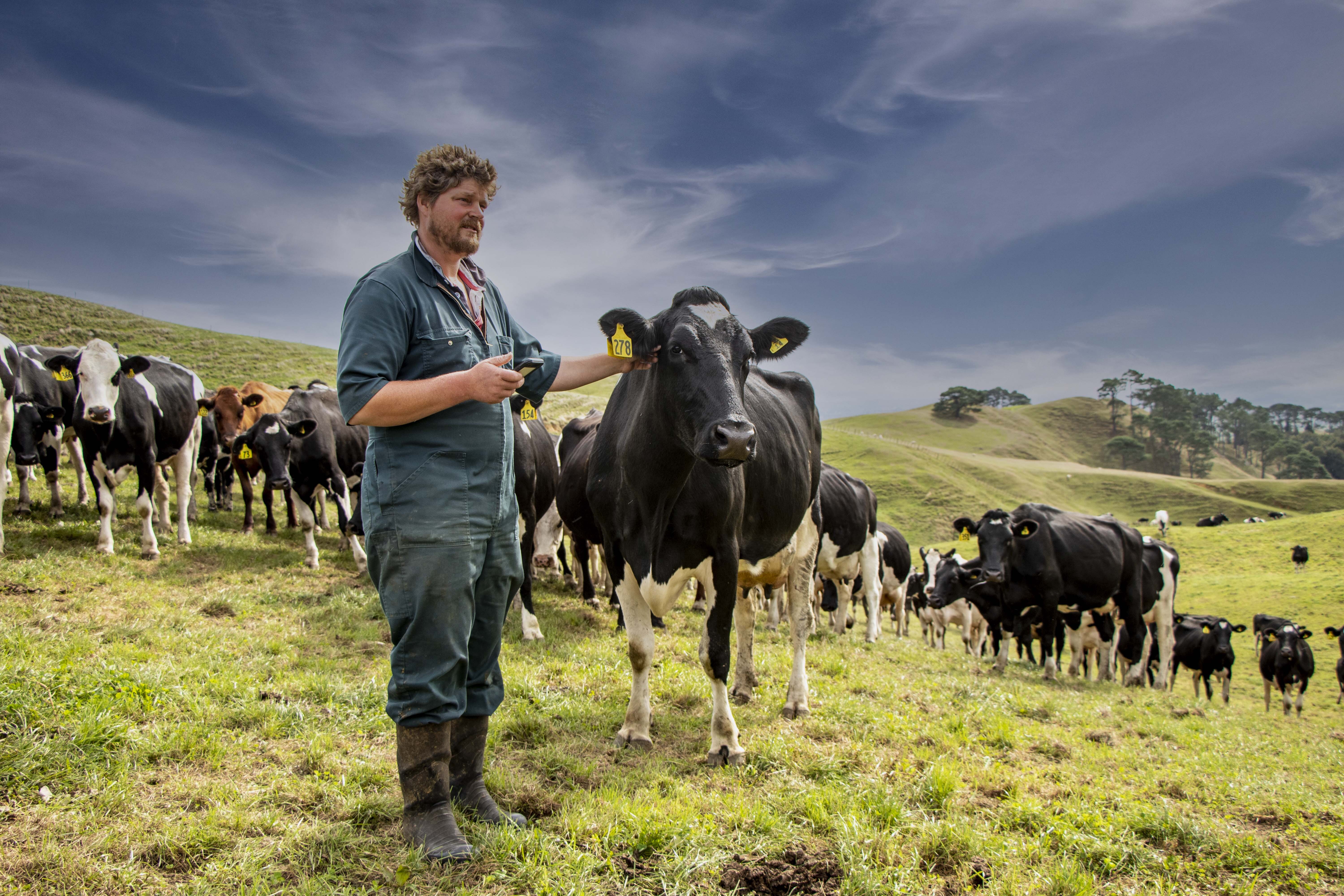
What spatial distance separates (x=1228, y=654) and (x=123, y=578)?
2428cm

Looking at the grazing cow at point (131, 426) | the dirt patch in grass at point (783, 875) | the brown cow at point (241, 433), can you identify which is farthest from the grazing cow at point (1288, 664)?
the grazing cow at point (131, 426)

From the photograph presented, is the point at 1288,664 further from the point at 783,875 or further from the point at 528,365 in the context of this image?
the point at 528,365

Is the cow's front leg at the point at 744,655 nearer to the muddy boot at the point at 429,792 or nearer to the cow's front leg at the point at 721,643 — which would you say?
the cow's front leg at the point at 721,643

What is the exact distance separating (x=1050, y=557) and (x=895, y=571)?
7.45m

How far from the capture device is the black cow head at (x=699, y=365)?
13.8ft

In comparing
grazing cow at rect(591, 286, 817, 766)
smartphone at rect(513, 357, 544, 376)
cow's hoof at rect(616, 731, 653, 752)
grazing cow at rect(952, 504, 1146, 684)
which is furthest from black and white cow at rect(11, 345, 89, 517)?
grazing cow at rect(952, 504, 1146, 684)

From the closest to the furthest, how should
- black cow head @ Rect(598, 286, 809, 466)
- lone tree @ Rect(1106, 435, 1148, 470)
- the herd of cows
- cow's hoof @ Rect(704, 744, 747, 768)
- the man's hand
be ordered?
the man's hand, black cow head @ Rect(598, 286, 809, 466), cow's hoof @ Rect(704, 744, 747, 768), the herd of cows, lone tree @ Rect(1106, 435, 1148, 470)

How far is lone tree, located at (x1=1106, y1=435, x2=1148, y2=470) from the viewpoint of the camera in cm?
12344

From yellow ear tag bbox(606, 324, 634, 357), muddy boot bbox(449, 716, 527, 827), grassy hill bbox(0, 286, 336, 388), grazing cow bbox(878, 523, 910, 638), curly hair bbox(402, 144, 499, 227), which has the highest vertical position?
grassy hill bbox(0, 286, 336, 388)

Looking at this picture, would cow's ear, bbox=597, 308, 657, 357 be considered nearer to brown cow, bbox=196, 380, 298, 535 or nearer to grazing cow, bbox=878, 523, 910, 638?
brown cow, bbox=196, 380, 298, 535

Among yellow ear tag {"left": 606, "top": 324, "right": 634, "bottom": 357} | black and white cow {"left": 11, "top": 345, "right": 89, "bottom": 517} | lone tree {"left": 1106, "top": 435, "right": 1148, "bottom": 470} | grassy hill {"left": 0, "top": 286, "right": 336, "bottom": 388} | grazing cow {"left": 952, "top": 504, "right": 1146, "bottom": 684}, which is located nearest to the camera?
yellow ear tag {"left": 606, "top": 324, "right": 634, "bottom": 357}

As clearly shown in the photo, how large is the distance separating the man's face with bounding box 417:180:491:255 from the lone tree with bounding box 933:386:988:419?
144m

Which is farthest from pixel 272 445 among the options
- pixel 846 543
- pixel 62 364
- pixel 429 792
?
pixel 846 543

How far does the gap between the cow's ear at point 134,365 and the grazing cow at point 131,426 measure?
1cm
